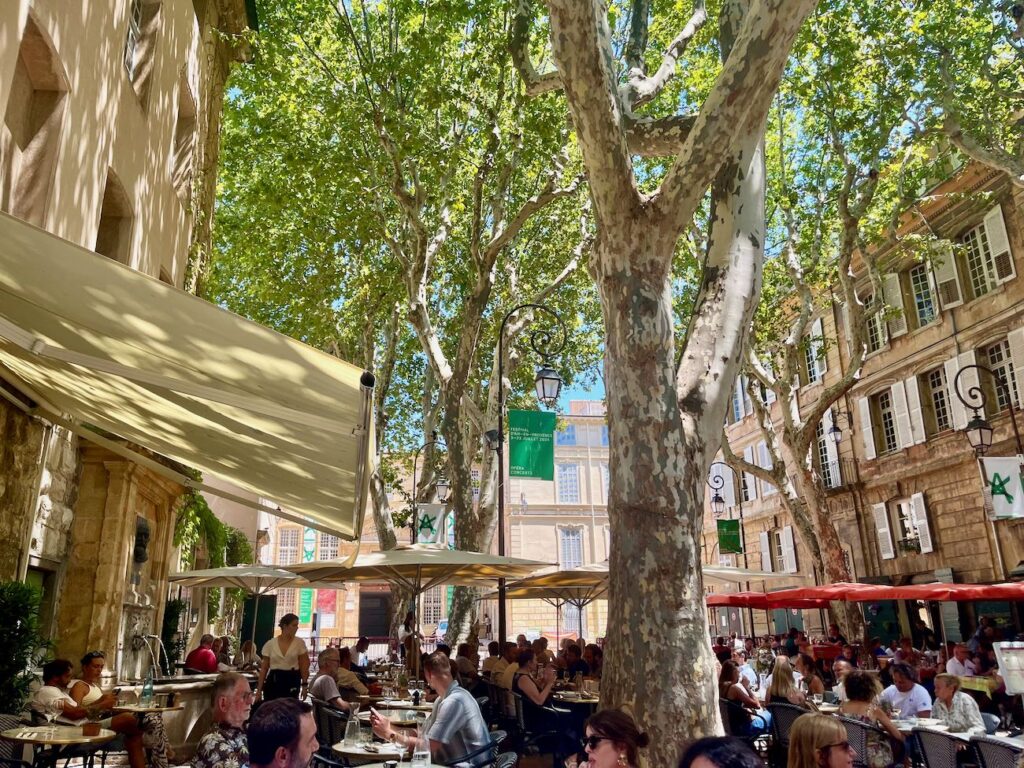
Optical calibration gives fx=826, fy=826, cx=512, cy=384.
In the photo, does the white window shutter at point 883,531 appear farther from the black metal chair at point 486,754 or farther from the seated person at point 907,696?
the black metal chair at point 486,754

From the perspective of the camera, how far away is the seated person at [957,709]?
7.29 m

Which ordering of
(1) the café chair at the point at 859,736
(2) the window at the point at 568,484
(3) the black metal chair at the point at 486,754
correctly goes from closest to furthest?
1. (3) the black metal chair at the point at 486,754
2. (1) the café chair at the point at 859,736
3. (2) the window at the point at 568,484

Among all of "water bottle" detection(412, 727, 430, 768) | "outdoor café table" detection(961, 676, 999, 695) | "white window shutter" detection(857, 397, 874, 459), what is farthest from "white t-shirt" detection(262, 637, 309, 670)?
→ "white window shutter" detection(857, 397, 874, 459)

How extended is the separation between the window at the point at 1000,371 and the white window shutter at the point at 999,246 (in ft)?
5.43

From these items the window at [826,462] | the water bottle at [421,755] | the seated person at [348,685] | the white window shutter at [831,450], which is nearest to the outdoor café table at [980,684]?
the seated person at [348,685]

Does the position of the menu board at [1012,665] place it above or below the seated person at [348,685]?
above

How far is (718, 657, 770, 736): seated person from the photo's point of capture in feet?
27.9

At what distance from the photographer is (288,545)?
51656 millimetres

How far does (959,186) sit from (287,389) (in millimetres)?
22059

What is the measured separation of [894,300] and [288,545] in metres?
39.2

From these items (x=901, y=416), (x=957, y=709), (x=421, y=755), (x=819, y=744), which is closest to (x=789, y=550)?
(x=901, y=416)

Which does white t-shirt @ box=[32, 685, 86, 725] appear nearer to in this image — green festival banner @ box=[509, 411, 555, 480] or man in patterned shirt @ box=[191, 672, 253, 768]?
man in patterned shirt @ box=[191, 672, 253, 768]

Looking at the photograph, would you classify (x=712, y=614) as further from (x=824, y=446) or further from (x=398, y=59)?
(x=398, y=59)

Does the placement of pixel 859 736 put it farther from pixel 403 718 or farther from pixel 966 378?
pixel 966 378
